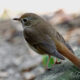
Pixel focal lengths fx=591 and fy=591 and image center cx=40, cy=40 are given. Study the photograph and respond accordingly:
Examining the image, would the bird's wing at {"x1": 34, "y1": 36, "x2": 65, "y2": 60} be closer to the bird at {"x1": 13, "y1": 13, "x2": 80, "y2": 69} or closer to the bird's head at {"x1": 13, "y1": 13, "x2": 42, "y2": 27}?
the bird at {"x1": 13, "y1": 13, "x2": 80, "y2": 69}

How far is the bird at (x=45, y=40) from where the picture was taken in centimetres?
609

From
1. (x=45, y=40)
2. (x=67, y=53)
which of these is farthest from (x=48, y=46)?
(x=67, y=53)

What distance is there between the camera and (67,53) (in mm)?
6062

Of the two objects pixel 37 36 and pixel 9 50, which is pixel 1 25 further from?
pixel 37 36

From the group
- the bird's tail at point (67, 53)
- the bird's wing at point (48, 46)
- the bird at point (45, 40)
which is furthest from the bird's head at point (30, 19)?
the bird's tail at point (67, 53)

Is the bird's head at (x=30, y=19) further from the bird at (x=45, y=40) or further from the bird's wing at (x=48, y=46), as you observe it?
the bird's wing at (x=48, y=46)

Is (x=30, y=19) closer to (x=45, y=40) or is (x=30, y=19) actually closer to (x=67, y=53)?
(x=45, y=40)

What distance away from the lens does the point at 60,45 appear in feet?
20.4

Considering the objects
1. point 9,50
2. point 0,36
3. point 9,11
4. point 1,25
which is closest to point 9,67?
point 9,50

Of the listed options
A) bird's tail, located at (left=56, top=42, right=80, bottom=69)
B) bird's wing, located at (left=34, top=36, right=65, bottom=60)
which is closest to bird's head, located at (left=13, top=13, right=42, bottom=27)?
bird's wing, located at (left=34, top=36, right=65, bottom=60)

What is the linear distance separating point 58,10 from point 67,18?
1.75ft

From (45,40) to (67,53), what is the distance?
1.23 ft

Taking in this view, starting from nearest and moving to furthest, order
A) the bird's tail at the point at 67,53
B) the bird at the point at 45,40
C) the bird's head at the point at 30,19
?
the bird's tail at the point at 67,53 < the bird at the point at 45,40 < the bird's head at the point at 30,19

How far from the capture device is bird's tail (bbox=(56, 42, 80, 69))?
233 inches
